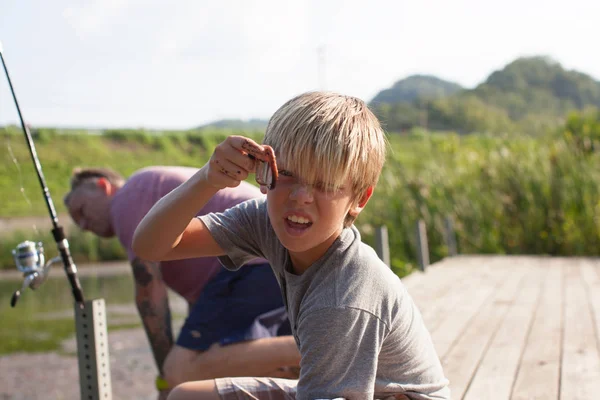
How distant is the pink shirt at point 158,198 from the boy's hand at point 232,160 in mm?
1223

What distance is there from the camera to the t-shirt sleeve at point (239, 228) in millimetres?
1796

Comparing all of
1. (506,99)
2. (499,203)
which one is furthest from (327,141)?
(506,99)

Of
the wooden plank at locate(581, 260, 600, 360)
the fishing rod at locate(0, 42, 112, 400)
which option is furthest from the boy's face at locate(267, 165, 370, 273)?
the wooden plank at locate(581, 260, 600, 360)

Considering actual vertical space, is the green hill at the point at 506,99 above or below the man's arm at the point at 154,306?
below

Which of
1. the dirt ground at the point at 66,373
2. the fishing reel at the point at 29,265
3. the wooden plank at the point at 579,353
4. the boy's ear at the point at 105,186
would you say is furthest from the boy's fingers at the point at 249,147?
the dirt ground at the point at 66,373

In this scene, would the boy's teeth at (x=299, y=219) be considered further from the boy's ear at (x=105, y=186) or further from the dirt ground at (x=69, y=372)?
the dirt ground at (x=69, y=372)

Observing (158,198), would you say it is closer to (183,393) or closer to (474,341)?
(183,393)

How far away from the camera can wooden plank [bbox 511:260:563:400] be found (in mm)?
2662

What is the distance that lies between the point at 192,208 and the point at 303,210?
0.28 m

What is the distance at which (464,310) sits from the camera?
4.45 metres

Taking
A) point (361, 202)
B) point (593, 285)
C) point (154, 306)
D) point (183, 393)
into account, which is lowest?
point (593, 285)

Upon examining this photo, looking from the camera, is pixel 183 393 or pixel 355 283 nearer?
pixel 355 283

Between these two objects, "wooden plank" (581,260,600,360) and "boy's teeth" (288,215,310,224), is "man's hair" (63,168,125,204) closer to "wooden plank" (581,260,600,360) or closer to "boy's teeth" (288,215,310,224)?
"boy's teeth" (288,215,310,224)

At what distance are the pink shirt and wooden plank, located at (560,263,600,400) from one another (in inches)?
53.7
